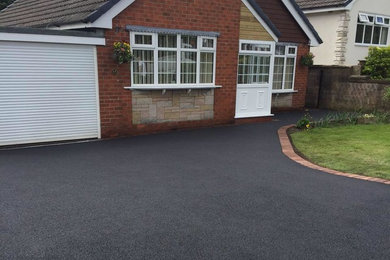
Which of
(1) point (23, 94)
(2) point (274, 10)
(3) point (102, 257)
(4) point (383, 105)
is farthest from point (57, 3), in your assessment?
(4) point (383, 105)

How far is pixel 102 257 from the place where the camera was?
352 cm

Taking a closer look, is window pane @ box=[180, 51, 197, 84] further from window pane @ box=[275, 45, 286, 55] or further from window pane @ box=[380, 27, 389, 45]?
window pane @ box=[380, 27, 389, 45]

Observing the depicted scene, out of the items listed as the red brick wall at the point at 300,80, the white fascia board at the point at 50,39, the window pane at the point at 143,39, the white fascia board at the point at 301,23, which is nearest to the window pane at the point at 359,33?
the white fascia board at the point at 301,23

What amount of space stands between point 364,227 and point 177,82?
702cm

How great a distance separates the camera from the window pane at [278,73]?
14.3 meters

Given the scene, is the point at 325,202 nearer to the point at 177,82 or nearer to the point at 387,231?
the point at 387,231

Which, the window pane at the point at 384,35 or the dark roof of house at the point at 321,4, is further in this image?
the window pane at the point at 384,35

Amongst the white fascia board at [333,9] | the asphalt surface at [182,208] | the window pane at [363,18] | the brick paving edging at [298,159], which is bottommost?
the asphalt surface at [182,208]

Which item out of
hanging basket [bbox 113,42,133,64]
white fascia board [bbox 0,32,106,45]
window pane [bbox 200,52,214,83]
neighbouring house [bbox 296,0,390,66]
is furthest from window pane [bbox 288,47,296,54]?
white fascia board [bbox 0,32,106,45]

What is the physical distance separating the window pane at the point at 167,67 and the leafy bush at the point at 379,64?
31.9 feet

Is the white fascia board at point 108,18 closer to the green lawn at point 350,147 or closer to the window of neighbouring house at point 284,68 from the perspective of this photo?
the green lawn at point 350,147

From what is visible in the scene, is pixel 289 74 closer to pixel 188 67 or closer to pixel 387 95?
pixel 387 95

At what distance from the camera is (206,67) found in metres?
10.9

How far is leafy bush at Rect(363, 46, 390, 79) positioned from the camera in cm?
1498
